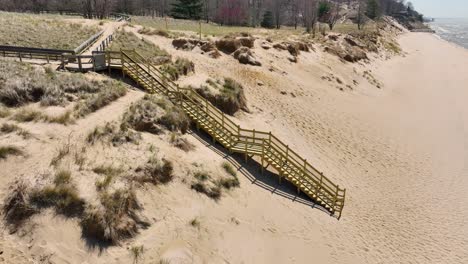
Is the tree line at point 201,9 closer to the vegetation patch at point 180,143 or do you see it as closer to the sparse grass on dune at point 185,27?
the sparse grass on dune at point 185,27

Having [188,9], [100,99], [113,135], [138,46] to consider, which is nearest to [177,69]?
[138,46]

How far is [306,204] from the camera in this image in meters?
16.2

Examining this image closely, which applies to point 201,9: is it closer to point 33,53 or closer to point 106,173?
point 33,53

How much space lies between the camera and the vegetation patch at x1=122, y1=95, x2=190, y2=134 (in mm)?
15445

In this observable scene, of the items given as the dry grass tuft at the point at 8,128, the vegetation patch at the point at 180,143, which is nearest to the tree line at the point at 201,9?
the vegetation patch at the point at 180,143

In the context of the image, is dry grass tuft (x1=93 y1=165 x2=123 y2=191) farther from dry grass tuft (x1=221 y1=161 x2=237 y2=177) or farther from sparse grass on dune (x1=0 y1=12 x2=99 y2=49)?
sparse grass on dune (x1=0 y1=12 x2=99 y2=49)

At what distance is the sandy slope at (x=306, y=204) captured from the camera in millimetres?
11047

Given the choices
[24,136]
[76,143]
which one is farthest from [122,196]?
[24,136]

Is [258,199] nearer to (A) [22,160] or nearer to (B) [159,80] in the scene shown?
(A) [22,160]

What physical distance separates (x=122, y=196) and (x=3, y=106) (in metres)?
7.13

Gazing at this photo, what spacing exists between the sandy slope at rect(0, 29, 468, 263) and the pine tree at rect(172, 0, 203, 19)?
57366 millimetres

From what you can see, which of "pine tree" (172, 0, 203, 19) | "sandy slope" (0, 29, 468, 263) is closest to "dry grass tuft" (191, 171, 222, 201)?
"sandy slope" (0, 29, 468, 263)

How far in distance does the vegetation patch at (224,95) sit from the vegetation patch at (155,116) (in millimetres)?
4743

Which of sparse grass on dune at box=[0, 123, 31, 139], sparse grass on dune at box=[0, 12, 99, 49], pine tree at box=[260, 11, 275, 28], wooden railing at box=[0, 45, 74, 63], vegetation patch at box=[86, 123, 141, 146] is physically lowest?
vegetation patch at box=[86, 123, 141, 146]
